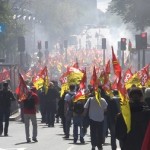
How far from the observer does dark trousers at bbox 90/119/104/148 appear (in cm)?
2247

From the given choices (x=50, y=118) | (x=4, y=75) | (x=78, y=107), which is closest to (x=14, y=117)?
(x=50, y=118)

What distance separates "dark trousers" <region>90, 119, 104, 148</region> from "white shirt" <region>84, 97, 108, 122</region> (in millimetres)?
111

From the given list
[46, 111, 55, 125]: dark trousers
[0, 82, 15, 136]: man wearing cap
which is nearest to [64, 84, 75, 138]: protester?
[0, 82, 15, 136]: man wearing cap

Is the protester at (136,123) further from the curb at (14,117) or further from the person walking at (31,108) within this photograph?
the curb at (14,117)

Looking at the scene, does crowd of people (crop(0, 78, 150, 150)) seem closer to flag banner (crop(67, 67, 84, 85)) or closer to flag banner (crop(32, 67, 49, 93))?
flag banner (crop(32, 67, 49, 93))

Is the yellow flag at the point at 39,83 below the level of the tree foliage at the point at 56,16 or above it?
below

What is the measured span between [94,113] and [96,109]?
0.44ft

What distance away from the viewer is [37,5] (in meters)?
157

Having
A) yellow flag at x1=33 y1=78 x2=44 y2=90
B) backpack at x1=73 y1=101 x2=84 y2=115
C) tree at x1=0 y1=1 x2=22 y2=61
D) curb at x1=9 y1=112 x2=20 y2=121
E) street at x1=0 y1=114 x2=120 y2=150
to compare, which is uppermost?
tree at x1=0 y1=1 x2=22 y2=61

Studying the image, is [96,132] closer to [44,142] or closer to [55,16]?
[44,142]

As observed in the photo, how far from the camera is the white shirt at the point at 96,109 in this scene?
22.4 meters

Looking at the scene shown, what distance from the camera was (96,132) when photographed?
22531mm

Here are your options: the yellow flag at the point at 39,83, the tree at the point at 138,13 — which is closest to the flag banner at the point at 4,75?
the yellow flag at the point at 39,83

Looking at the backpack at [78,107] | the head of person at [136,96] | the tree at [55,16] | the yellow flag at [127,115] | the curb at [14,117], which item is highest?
the tree at [55,16]
